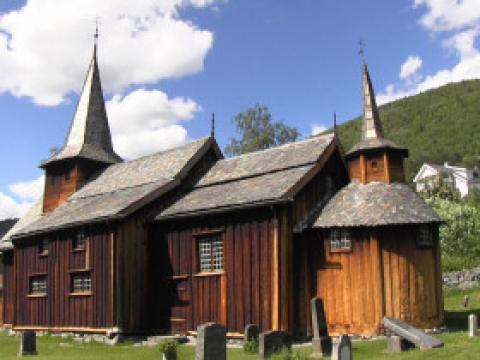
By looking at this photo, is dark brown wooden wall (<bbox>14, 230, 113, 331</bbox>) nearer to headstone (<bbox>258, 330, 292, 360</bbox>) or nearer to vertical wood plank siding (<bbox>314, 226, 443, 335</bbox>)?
A: vertical wood plank siding (<bbox>314, 226, 443, 335</bbox>)

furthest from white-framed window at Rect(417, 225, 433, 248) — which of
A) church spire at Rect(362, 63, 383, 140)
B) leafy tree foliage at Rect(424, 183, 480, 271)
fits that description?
leafy tree foliage at Rect(424, 183, 480, 271)

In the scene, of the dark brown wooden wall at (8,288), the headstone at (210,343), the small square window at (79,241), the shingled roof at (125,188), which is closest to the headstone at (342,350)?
the headstone at (210,343)

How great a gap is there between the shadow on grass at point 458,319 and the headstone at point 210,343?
39.5 ft

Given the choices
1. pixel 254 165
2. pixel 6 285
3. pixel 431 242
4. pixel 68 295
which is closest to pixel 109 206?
pixel 68 295

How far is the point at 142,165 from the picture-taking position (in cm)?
3086

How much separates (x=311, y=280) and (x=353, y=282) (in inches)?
64.5

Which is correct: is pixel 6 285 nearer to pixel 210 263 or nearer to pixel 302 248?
pixel 210 263

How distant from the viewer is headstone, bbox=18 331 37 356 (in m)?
20.3

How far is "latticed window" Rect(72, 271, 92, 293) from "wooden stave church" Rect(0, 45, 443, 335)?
0.26 ft

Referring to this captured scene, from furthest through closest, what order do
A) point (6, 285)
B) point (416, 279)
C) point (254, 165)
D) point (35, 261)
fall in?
point (6, 285) < point (35, 261) < point (254, 165) < point (416, 279)

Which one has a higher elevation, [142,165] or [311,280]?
[142,165]

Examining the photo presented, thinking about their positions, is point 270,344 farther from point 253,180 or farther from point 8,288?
point 8,288

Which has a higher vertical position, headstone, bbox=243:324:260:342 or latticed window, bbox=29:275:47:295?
latticed window, bbox=29:275:47:295

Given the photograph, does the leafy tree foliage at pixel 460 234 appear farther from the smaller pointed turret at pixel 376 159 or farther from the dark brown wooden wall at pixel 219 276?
the dark brown wooden wall at pixel 219 276
